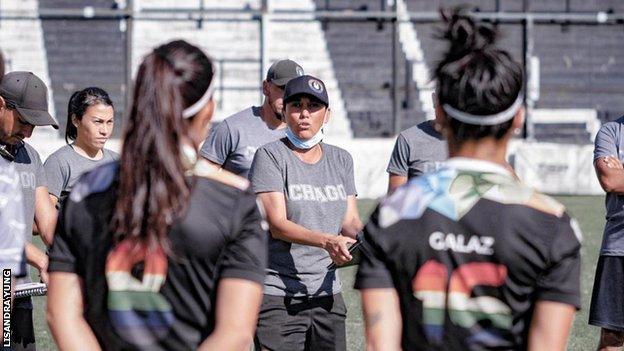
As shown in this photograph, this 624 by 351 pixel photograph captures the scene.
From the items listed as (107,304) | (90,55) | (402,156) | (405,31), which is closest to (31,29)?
(90,55)

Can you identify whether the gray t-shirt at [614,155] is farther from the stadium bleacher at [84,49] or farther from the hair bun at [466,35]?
the stadium bleacher at [84,49]

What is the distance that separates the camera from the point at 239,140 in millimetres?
6637

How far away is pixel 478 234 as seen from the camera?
314 centimetres

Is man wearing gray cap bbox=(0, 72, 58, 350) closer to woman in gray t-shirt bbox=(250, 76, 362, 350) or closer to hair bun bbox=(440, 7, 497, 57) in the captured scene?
woman in gray t-shirt bbox=(250, 76, 362, 350)

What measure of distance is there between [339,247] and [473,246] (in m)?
2.52

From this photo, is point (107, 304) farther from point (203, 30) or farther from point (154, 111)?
point (203, 30)

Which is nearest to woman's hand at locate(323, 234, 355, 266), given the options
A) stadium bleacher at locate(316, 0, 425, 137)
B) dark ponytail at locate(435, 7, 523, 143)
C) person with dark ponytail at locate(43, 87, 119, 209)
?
person with dark ponytail at locate(43, 87, 119, 209)

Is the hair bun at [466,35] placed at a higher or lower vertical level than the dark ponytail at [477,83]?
higher

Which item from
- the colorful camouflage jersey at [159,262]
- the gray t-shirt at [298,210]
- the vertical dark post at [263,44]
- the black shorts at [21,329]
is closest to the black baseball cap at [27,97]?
the black shorts at [21,329]

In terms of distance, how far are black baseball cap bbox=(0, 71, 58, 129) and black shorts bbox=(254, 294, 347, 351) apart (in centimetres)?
148

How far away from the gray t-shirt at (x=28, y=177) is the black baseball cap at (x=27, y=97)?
A: 0.53 ft

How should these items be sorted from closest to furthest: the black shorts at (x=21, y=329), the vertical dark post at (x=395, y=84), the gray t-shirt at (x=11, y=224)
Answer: the gray t-shirt at (x=11, y=224) < the black shorts at (x=21, y=329) < the vertical dark post at (x=395, y=84)

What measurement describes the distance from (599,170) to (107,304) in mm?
4126

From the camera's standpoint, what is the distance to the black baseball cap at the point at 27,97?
544cm
